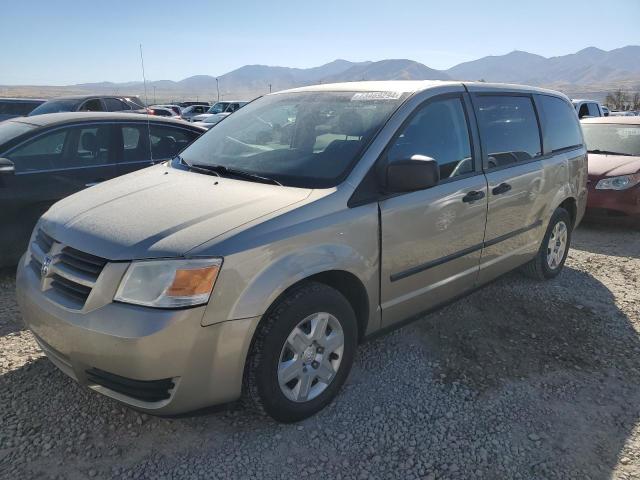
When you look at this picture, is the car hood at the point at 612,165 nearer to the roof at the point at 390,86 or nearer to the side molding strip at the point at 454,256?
the side molding strip at the point at 454,256

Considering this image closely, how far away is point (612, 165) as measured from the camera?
7.11m

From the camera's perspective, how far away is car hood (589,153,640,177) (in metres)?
6.86

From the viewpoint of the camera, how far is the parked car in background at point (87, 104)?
38.8ft

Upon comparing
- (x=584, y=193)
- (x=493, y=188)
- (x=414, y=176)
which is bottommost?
(x=584, y=193)

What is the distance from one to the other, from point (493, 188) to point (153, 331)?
2.53m

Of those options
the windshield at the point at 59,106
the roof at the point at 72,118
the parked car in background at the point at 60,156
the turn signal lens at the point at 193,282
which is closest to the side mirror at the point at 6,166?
the parked car in background at the point at 60,156

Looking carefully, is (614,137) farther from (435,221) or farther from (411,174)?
(411,174)

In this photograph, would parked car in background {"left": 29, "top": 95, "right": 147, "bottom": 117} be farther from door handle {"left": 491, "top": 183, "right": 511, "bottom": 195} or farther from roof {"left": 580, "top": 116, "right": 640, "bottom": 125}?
door handle {"left": 491, "top": 183, "right": 511, "bottom": 195}

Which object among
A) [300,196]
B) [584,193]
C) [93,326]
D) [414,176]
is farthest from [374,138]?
[584,193]

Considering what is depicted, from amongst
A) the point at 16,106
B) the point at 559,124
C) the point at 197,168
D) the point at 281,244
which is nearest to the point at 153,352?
the point at 281,244

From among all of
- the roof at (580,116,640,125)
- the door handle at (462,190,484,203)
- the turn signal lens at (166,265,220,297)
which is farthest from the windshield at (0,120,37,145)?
the roof at (580,116,640,125)

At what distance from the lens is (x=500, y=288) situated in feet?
15.5

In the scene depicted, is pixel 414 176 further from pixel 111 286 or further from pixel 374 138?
pixel 111 286

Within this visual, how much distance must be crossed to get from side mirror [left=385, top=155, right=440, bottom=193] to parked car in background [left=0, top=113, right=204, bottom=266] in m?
3.26
